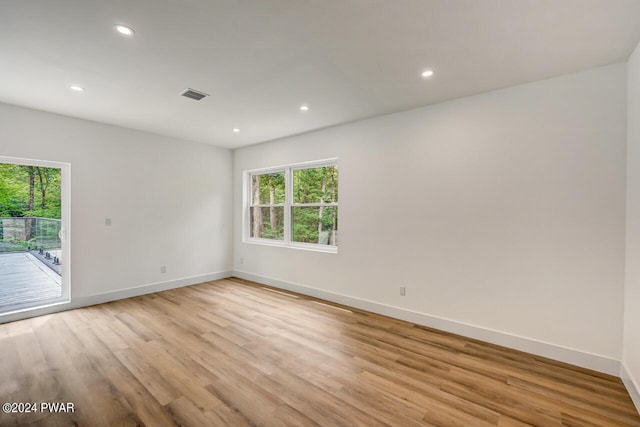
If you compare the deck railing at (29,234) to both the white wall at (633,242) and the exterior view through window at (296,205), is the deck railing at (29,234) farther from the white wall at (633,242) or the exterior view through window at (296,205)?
the white wall at (633,242)

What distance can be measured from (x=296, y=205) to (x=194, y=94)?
241 cm

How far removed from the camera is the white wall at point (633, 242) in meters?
2.11

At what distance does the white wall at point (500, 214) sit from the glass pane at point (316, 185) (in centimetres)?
28

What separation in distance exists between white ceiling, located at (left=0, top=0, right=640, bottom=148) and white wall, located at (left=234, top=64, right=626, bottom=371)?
35 cm

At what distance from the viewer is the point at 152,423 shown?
5.97ft

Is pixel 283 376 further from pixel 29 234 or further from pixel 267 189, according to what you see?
pixel 29 234

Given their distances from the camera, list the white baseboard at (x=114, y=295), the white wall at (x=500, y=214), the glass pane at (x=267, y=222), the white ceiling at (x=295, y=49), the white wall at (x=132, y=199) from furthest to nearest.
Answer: the glass pane at (x=267, y=222) < the white wall at (x=132, y=199) < the white baseboard at (x=114, y=295) < the white wall at (x=500, y=214) < the white ceiling at (x=295, y=49)

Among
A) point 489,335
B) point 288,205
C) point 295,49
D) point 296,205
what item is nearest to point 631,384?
point 489,335

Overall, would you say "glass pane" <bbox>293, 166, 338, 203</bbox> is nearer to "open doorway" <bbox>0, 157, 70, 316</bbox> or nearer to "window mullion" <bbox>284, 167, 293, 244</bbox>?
"window mullion" <bbox>284, 167, 293, 244</bbox>

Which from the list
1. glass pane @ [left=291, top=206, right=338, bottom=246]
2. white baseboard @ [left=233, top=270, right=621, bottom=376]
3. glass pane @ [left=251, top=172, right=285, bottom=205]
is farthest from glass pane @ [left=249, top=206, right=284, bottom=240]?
white baseboard @ [left=233, top=270, right=621, bottom=376]

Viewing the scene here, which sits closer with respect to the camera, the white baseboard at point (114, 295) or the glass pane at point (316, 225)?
the white baseboard at point (114, 295)

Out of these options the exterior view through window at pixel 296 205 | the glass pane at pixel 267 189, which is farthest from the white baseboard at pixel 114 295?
Answer: the glass pane at pixel 267 189

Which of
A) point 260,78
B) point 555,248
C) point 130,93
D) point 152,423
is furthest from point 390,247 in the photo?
point 130,93

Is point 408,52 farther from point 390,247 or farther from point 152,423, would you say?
point 152,423
